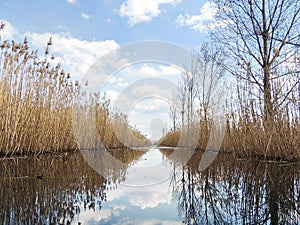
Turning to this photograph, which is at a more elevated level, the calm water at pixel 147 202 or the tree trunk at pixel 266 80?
the tree trunk at pixel 266 80

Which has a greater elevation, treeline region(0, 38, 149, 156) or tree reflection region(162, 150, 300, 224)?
treeline region(0, 38, 149, 156)

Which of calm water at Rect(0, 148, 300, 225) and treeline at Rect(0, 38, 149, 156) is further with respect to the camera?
treeline at Rect(0, 38, 149, 156)

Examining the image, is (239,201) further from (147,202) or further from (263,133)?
(263,133)

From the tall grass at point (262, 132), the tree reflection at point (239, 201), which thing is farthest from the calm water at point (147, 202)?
the tall grass at point (262, 132)

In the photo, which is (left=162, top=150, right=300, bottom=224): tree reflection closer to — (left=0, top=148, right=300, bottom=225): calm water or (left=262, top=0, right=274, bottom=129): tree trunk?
(left=0, top=148, right=300, bottom=225): calm water

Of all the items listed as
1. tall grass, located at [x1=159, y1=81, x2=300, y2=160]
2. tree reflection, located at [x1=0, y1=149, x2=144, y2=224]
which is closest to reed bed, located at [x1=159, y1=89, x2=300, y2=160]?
tall grass, located at [x1=159, y1=81, x2=300, y2=160]

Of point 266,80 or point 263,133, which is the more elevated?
point 266,80

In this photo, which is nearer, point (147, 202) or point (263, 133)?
point (147, 202)

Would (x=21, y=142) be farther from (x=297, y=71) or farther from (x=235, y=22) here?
(x=235, y=22)

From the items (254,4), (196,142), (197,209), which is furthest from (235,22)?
(197,209)

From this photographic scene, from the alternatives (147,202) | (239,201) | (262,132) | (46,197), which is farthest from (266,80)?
(46,197)

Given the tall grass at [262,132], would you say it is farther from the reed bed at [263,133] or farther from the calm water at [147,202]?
the calm water at [147,202]

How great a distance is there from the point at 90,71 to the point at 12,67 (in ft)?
7.19

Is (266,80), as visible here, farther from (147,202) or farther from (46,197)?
(46,197)
